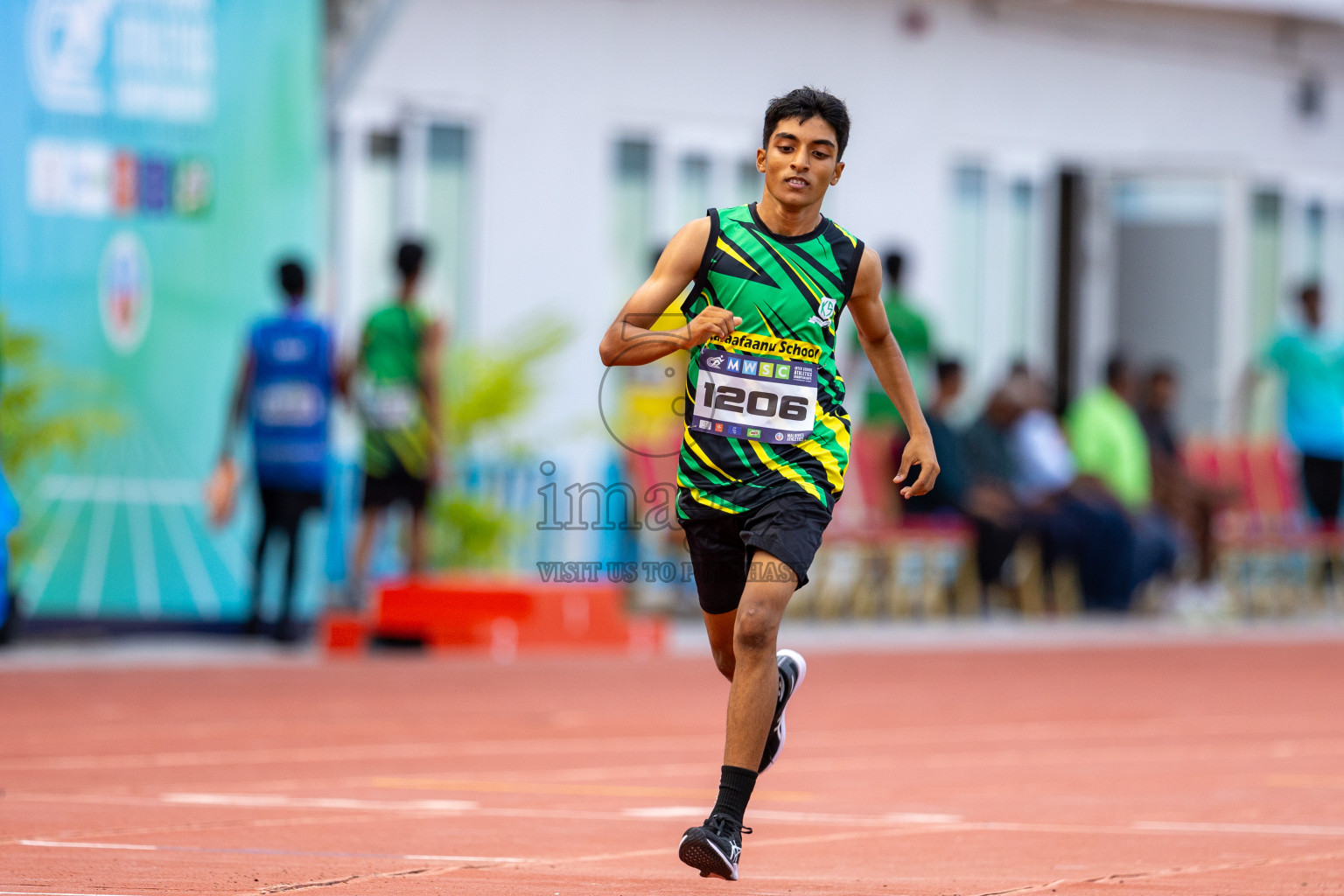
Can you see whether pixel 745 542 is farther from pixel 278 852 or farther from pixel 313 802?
pixel 313 802

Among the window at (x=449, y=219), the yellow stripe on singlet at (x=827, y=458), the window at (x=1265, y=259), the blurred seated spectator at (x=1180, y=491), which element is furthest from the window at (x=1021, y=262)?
the yellow stripe on singlet at (x=827, y=458)

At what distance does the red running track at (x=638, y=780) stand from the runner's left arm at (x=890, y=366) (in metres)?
1.06

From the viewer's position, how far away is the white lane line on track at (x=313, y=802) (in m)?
7.74

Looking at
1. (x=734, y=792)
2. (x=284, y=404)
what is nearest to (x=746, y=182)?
(x=284, y=404)

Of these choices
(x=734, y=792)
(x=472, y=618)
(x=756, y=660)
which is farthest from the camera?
(x=472, y=618)

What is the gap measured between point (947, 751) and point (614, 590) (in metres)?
5.69

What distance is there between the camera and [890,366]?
21.5ft

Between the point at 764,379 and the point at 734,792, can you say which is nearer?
the point at 734,792

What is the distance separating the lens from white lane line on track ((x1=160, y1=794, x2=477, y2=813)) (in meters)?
7.74

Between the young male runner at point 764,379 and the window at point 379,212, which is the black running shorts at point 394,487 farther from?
the young male runner at point 764,379

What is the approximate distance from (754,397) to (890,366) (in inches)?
20.2

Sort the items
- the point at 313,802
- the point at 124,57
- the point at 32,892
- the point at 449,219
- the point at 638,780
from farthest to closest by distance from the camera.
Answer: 1. the point at 449,219
2. the point at 124,57
3. the point at 638,780
4. the point at 313,802
5. the point at 32,892

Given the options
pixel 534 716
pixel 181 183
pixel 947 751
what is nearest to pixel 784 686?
pixel 947 751

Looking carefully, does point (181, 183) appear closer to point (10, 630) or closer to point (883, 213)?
point (10, 630)
